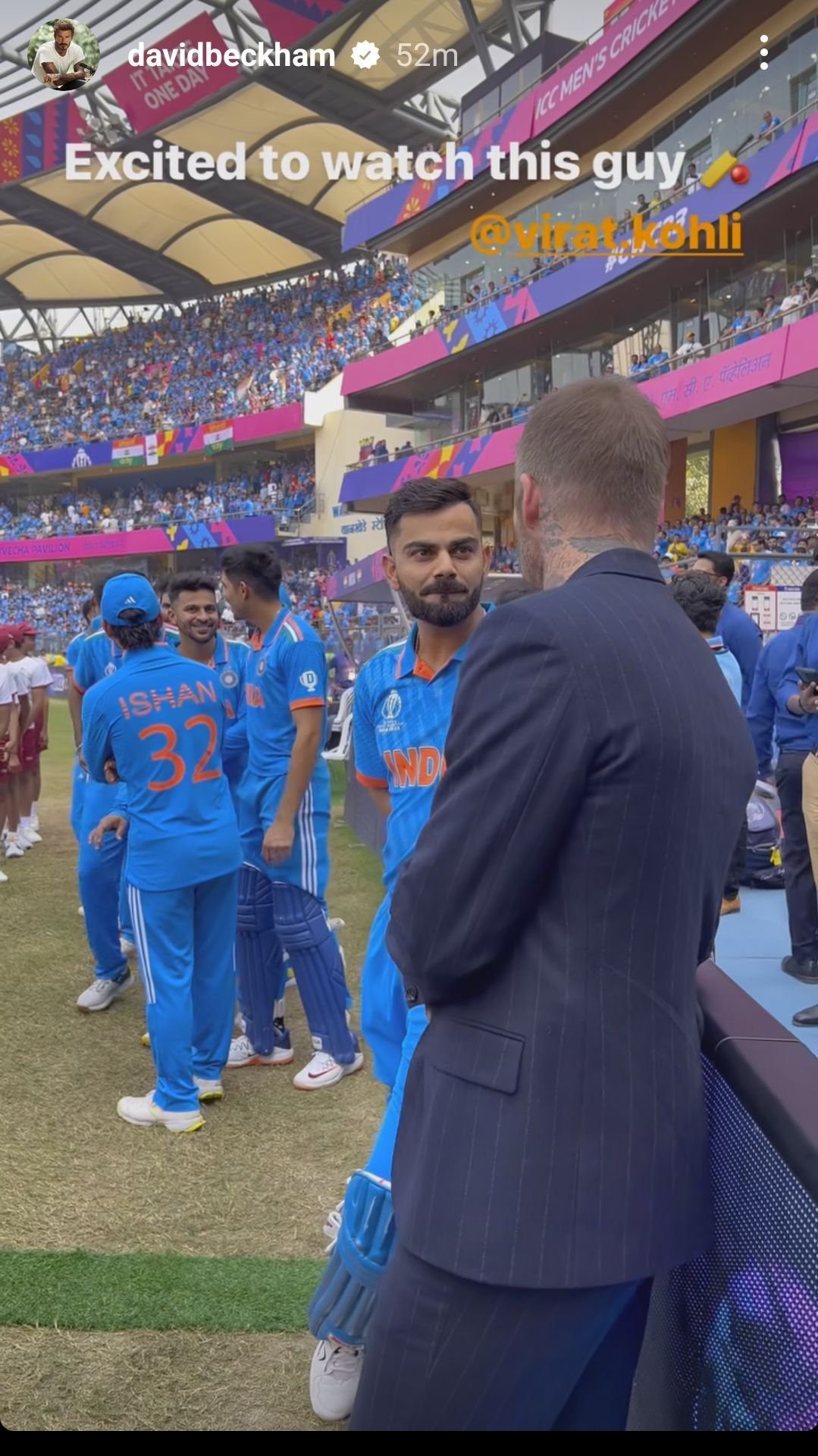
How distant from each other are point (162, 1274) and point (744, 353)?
651 inches

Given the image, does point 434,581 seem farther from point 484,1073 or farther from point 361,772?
point 484,1073

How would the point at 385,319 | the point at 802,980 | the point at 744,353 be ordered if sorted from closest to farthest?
1. the point at 802,980
2. the point at 744,353
3. the point at 385,319

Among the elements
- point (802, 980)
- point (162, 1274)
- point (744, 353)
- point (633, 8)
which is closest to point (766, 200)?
point (744, 353)

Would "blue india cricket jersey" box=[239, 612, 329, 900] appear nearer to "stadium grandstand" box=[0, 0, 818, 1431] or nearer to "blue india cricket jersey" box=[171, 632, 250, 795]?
"stadium grandstand" box=[0, 0, 818, 1431]

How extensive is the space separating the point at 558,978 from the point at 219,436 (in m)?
39.4

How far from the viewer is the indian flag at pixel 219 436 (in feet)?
125

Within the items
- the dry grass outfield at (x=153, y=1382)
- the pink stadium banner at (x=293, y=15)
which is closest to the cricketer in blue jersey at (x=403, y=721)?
the dry grass outfield at (x=153, y=1382)

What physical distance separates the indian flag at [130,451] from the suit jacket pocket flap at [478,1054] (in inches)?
1657

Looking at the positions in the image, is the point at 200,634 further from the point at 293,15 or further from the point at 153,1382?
the point at 293,15

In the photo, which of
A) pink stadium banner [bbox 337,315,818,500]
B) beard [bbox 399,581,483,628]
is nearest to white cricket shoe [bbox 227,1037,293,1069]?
beard [bbox 399,581,483,628]

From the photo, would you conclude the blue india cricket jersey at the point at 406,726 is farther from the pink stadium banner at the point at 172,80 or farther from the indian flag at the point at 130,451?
the indian flag at the point at 130,451

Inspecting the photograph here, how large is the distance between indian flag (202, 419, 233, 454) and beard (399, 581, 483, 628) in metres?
37.4

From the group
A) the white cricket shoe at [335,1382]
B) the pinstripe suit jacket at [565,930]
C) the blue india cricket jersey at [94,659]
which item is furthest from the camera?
the blue india cricket jersey at [94,659]

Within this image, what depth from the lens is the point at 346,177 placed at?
3219 centimetres
